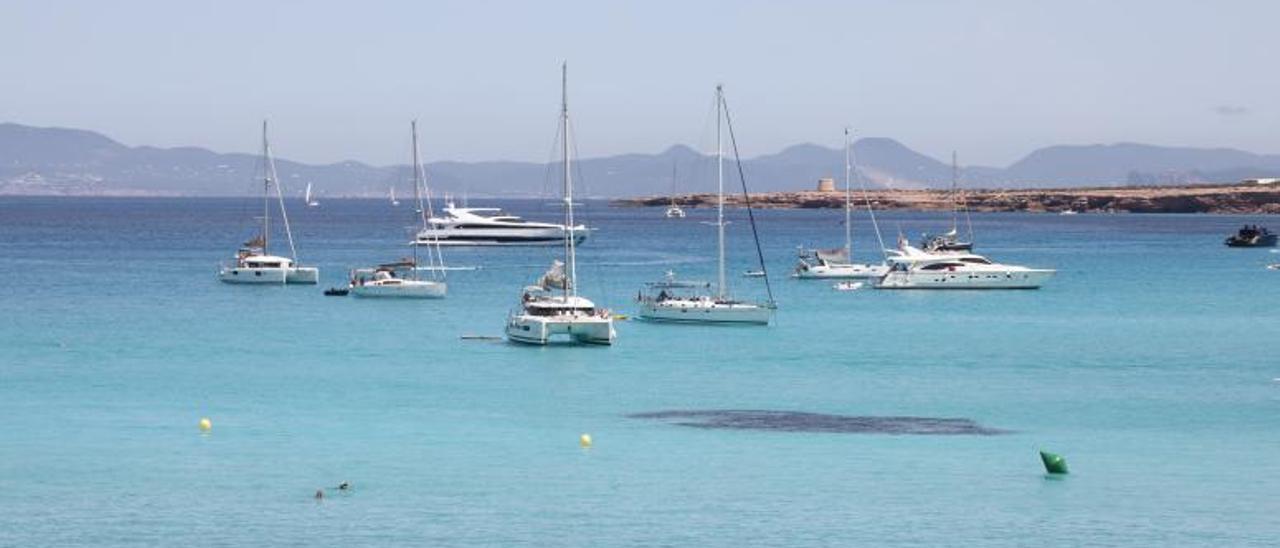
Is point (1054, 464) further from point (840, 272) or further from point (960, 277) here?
point (840, 272)

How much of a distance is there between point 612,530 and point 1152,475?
1252 centimetres

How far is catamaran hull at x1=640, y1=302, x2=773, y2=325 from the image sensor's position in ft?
265

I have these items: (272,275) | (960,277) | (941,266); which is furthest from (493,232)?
(960,277)

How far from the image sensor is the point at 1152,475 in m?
43.2

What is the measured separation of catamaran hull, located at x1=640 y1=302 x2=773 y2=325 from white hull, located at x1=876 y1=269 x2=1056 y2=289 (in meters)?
26.0

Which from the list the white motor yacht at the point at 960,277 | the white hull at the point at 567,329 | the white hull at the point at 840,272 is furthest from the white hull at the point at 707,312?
the white hull at the point at 840,272

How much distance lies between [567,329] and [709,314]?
37.4 ft

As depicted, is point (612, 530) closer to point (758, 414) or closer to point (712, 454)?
point (712, 454)

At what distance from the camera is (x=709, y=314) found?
80562 millimetres

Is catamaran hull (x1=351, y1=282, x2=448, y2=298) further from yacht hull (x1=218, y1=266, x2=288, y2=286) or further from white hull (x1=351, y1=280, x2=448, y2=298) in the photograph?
yacht hull (x1=218, y1=266, x2=288, y2=286)

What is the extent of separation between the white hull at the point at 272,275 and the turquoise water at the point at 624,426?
36.2 feet

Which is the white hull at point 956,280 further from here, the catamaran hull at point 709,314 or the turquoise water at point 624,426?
the catamaran hull at point 709,314

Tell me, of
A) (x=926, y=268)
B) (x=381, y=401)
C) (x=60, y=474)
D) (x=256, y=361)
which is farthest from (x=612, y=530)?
(x=926, y=268)

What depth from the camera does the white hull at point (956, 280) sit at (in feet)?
348
